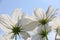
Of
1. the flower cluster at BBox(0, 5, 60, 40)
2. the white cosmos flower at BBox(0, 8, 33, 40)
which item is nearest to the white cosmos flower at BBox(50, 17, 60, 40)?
the flower cluster at BBox(0, 5, 60, 40)

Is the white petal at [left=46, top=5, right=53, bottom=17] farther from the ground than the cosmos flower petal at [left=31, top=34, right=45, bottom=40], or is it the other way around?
the white petal at [left=46, top=5, right=53, bottom=17]

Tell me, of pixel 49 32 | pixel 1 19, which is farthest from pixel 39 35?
pixel 1 19

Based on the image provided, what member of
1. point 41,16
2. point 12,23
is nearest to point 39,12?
point 41,16

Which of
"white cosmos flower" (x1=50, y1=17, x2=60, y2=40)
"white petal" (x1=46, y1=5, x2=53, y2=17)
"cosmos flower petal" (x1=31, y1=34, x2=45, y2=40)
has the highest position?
"white petal" (x1=46, y1=5, x2=53, y2=17)

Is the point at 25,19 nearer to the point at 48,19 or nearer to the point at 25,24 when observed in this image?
the point at 25,24

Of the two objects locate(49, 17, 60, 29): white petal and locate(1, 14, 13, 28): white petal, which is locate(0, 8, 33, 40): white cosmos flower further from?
locate(49, 17, 60, 29): white petal

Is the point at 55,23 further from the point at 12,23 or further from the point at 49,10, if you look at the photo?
the point at 12,23

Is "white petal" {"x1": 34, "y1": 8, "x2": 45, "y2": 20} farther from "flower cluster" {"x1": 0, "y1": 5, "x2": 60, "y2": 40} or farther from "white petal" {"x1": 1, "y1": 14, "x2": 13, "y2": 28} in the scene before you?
"white petal" {"x1": 1, "y1": 14, "x2": 13, "y2": 28}

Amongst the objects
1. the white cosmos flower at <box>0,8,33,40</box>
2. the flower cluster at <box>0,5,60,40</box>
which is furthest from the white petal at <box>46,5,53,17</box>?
the white cosmos flower at <box>0,8,33,40</box>

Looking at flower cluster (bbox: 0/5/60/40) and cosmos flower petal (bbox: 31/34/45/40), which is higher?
flower cluster (bbox: 0/5/60/40)

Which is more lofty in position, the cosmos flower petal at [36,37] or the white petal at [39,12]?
the white petal at [39,12]

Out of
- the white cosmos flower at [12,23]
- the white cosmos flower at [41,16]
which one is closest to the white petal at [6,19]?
the white cosmos flower at [12,23]

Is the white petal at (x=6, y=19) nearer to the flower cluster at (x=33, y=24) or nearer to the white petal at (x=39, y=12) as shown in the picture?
the flower cluster at (x=33, y=24)
